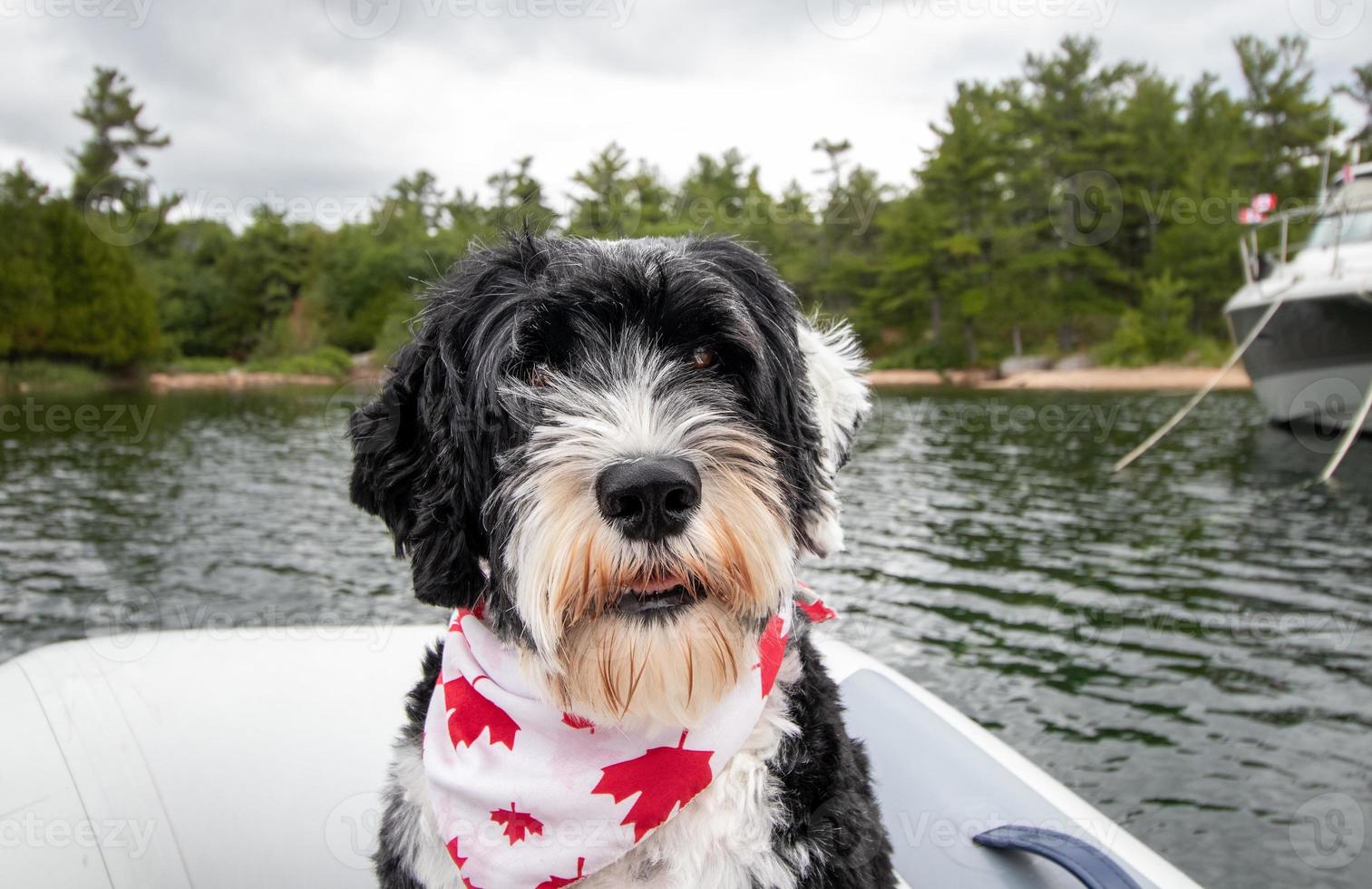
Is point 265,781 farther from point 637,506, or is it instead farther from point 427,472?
point 637,506

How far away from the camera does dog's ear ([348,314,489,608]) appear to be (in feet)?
7.40

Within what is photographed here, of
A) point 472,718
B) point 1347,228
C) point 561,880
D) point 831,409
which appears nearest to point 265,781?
point 472,718

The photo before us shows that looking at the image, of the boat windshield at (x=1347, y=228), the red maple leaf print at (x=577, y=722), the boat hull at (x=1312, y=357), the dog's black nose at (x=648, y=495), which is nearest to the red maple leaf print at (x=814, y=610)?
the red maple leaf print at (x=577, y=722)

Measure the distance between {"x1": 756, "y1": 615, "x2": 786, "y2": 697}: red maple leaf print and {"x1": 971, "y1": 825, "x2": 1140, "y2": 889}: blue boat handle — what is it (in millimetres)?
1035

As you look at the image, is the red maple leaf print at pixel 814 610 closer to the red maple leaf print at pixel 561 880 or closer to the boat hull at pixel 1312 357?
the red maple leaf print at pixel 561 880

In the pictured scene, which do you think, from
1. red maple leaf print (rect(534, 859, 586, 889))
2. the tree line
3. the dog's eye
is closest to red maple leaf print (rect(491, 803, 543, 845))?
red maple leaf print (rect(534, 859, 586, 889))

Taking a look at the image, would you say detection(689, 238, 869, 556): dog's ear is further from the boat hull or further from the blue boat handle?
the boat hull

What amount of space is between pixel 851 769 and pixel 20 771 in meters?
2.36

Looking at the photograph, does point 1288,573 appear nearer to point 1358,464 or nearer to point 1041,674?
point 1041,674

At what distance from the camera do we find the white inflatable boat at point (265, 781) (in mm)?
2592

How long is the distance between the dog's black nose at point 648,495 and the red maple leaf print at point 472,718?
70 cm

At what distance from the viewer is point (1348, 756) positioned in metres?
6.73

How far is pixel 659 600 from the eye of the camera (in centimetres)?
200

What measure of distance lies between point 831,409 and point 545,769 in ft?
4.05
